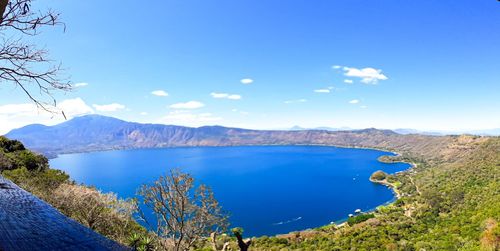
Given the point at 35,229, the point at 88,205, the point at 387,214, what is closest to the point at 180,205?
the point at 35,229

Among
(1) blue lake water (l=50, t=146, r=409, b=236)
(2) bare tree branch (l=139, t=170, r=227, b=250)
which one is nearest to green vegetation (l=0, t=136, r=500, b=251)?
(2) bare tree branch (l=139, t=170, r=227, b=250)

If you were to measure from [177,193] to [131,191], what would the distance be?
107 m

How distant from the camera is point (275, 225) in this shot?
80875mm

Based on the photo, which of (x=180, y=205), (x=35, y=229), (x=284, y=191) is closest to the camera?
(x=35, y=229)

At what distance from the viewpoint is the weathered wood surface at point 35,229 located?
12.5 feet

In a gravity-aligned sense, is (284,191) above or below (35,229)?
below

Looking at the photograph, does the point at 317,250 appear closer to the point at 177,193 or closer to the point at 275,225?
the point at 275,225

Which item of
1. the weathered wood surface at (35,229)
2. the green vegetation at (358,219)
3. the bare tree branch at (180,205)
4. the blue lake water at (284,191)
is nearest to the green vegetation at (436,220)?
the green vegetation at (358,219)

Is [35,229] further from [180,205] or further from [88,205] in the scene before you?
[88,205]

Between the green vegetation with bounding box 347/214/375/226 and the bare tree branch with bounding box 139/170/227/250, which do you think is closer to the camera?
the bare tree branch with bounding box 139/170/227/250

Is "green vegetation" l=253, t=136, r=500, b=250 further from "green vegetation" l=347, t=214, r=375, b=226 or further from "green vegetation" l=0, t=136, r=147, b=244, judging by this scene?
"green vegetation" l=0, t=136, r=147, b=244

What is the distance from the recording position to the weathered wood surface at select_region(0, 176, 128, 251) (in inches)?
150

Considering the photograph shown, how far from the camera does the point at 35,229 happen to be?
4.43 m

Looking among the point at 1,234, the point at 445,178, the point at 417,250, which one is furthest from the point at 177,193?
the point at 445,178
